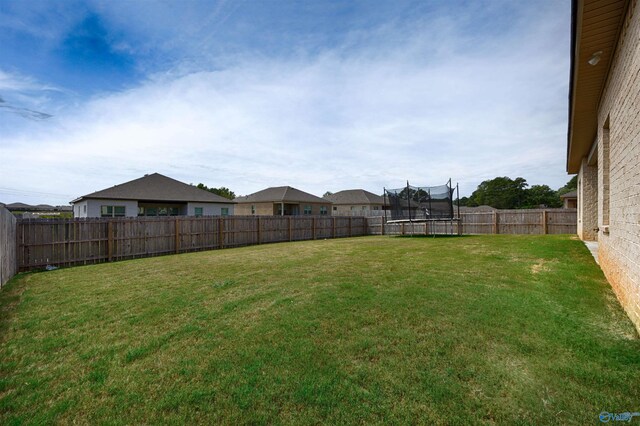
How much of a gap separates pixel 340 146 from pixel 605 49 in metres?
19.8

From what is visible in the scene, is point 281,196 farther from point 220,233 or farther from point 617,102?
point 617,102

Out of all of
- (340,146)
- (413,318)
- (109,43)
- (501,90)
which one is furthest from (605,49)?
(340,146)

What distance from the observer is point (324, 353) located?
3201 mm

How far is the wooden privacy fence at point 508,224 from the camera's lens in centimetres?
1812

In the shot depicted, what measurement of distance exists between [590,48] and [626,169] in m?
2.00

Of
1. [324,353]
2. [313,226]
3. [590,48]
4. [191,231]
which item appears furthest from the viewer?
[313,226]

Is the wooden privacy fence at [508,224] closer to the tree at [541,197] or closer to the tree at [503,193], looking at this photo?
the tree at [541,197]

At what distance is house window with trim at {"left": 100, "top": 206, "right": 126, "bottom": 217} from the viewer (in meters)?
20.6

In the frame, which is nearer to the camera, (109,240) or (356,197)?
(109,240)

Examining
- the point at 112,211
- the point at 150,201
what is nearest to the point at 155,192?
the point at 150,201

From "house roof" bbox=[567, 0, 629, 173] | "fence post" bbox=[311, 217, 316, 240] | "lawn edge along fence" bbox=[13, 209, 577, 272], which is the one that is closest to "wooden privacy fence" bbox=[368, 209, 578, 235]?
"lawn edge along fence" bbox=[13, 209, 577, 272]

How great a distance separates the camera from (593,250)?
9141 mm

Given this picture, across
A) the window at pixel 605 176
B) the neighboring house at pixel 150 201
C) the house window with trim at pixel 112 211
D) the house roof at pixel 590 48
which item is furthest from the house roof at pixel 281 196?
the window at pixel 605 176

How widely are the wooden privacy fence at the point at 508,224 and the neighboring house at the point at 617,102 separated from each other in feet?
43.4
